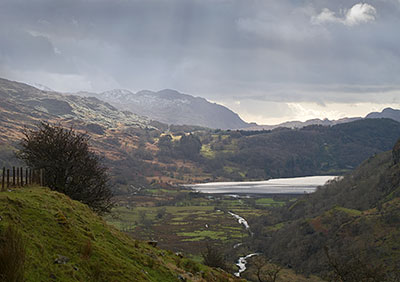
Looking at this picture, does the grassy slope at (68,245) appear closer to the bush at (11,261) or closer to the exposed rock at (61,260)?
the exposed rock at (61,260)

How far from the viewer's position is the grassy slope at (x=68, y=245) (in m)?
16.2

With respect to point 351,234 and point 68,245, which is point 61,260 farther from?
point 351,234

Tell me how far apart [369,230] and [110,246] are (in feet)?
376

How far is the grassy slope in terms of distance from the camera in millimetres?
16172

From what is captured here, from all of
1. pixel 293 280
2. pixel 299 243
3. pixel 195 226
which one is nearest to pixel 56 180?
pixel 293 280

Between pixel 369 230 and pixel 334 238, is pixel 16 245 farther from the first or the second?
pixel 334 238

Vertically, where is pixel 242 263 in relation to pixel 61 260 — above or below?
below

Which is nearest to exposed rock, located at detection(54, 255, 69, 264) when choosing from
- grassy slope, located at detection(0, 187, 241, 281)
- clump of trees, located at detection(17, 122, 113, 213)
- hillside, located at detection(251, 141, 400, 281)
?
grassy slope, located at detection(0, 187, 241, 281)

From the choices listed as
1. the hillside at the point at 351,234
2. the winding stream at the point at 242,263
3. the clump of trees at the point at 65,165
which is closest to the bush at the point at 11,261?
the clump of trees at the point at 65,165

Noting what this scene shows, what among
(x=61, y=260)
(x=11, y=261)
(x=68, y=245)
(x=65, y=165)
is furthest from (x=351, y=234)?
(x=11, y=261)

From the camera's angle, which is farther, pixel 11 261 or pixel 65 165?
pixel 65 165

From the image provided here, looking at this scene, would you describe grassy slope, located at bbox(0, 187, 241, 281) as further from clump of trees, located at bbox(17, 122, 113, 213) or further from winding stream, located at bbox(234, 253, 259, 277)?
winding stream, located at bbox(234, 253, 259, 277)

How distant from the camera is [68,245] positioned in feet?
60.7

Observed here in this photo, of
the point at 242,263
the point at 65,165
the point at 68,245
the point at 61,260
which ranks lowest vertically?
the point at 242,263
